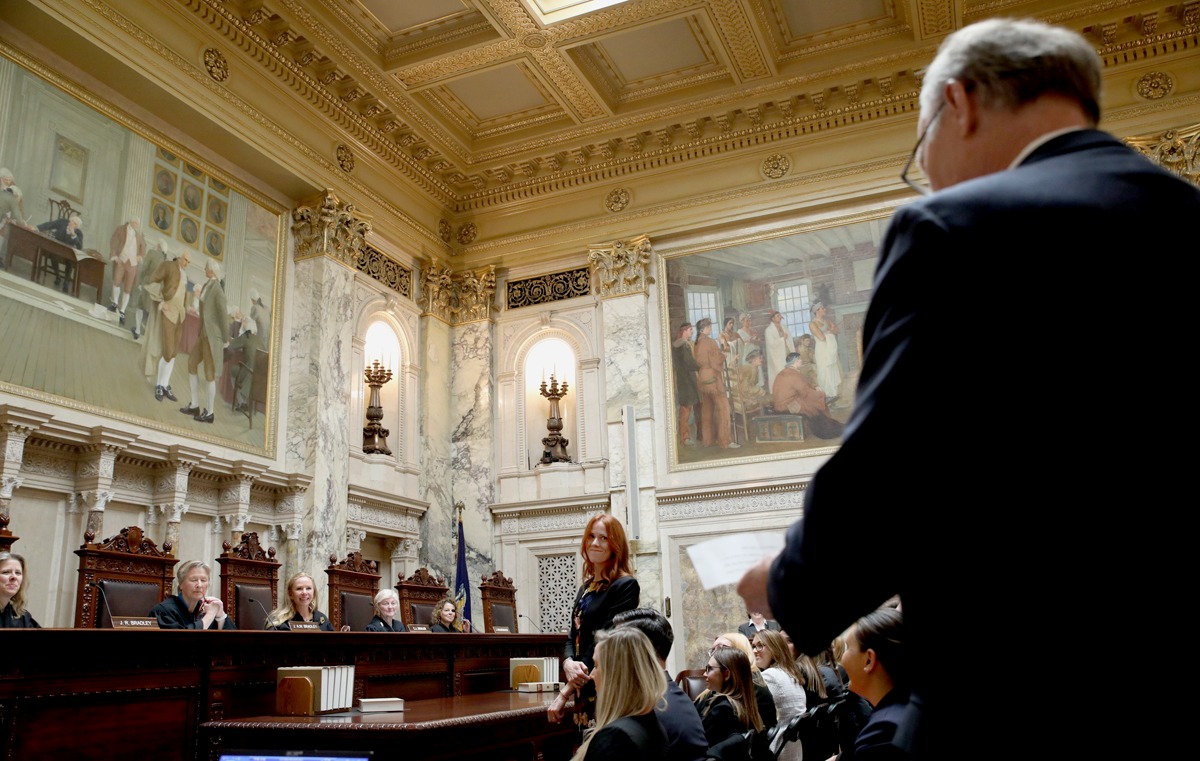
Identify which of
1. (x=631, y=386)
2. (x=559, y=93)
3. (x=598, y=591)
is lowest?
(x=598, y=591)

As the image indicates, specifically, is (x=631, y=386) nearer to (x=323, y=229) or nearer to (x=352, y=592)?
(x=323, y=229)

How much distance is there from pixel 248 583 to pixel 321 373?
149 inches

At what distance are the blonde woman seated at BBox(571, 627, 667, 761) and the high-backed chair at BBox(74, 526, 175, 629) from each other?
15.9 ft

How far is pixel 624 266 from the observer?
14.2m

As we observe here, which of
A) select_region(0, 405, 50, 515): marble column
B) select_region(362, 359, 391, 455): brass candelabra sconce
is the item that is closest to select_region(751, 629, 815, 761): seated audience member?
select_region(0, 405, 50, 515): marble column

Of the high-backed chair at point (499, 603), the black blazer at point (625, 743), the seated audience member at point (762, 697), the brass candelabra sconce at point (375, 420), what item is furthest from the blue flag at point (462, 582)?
the black blazer at point (625, 743)

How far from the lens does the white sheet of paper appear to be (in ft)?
3.92

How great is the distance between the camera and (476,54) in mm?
12609

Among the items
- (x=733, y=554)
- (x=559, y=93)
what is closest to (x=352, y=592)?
(x=559, y=93)

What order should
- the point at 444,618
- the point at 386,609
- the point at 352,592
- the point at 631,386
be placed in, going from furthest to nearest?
the point at 631,386 < the point at 444,618 < the point at 352,592 < the point at 386,609

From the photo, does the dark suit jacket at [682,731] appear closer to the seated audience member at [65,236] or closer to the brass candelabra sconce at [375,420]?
the seated audience member at [65,236]

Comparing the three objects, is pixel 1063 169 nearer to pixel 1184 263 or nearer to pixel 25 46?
pixel 1184 263

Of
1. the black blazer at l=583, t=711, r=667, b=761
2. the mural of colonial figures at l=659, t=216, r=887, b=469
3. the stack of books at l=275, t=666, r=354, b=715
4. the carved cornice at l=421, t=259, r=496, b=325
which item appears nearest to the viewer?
the black blazer at l=583, t=711, r=667, b=761

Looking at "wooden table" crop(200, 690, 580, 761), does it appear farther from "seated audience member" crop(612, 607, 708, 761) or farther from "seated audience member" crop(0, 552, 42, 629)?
"seated audience member" crop(0, 552, 42, 629)
